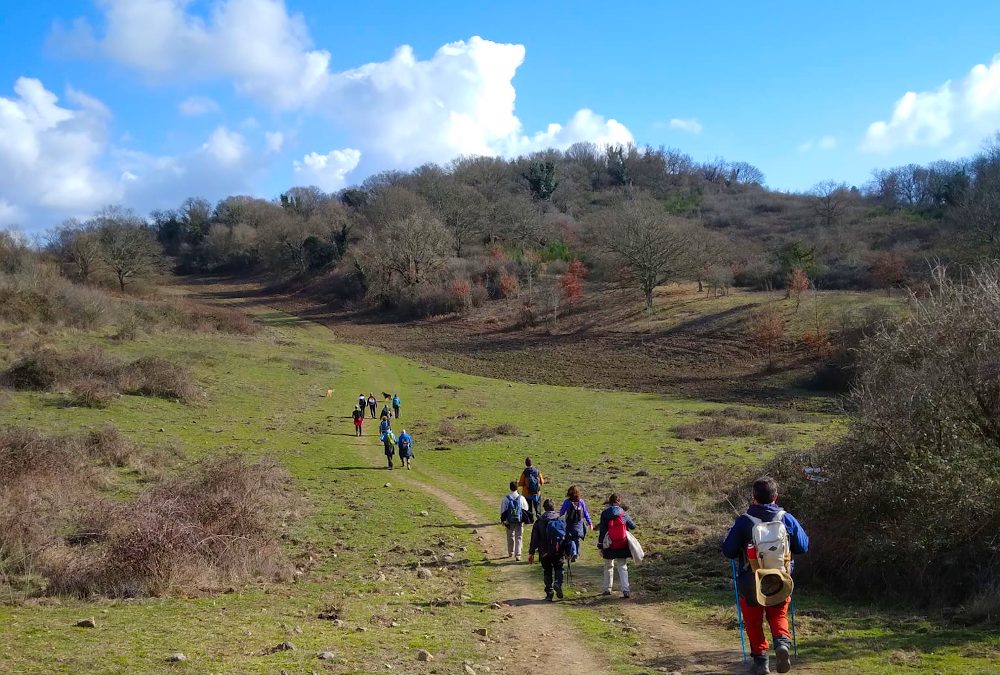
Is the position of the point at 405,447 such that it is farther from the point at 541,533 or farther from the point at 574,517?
the point at 541,533

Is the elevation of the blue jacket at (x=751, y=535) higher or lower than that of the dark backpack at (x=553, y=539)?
higher

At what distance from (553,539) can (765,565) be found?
4.80 m

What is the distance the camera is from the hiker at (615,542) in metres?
11.8

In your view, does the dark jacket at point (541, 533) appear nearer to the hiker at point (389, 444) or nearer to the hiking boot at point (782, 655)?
the hiking boot at point (782, 655)

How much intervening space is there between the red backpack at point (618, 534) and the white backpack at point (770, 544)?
427 cm

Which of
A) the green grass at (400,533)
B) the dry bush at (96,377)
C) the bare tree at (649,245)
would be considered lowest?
the green grass at (400,533)

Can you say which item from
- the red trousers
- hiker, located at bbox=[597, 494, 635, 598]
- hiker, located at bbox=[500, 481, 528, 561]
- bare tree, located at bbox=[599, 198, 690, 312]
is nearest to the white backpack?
the red trousers

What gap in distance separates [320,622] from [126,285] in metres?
85.8

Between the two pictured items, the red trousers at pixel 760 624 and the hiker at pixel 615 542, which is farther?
the hiker at pixel 615 542

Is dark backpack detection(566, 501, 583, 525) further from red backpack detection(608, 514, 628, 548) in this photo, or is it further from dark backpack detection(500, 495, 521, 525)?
dark backpack detection(500, 495, 521, 525)

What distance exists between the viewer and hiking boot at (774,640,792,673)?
7.57 m

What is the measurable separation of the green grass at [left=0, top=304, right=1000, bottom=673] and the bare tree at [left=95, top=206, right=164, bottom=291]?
42.2 m

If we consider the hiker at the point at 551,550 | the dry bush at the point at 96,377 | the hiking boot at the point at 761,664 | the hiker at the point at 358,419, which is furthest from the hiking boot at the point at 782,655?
the dry bush at the point at 96,377

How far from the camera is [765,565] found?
300 inches
